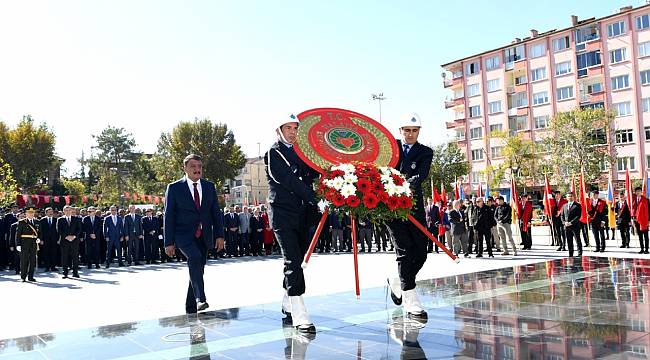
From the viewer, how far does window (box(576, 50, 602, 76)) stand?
56.6 metres

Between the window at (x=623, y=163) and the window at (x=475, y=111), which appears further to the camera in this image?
the window at (x=475, y=111)

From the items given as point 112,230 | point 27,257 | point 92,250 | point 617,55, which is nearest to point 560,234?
point 112,230

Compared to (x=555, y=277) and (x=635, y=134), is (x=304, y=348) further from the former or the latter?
(x=635, y=134)

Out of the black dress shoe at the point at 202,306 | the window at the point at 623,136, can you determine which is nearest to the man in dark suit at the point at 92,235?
the black dress shoe at the point at 202,306

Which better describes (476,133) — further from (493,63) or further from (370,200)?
(370,200)

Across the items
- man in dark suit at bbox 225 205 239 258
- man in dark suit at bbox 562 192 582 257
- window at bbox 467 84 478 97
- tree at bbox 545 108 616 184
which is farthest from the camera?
window at bbox 467 84 478 97

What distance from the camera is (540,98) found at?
62.2m

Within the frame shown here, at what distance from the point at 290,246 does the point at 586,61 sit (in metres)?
59.1

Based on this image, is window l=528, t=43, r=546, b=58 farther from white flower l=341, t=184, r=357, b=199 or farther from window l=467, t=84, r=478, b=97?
white flower l=341, t=184, r=357, b=199

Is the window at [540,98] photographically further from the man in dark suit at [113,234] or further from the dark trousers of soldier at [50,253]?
the dark trousers of soldier at [50,253]

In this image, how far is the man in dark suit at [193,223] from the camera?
23.6ft

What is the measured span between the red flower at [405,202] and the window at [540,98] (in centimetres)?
6057

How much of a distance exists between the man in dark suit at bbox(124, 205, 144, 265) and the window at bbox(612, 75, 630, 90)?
1982 inches

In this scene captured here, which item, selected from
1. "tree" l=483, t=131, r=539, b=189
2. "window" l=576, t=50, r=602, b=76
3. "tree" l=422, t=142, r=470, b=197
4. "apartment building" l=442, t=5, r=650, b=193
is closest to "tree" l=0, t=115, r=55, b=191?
"tree" l=422, t=142, r=470, b=197
